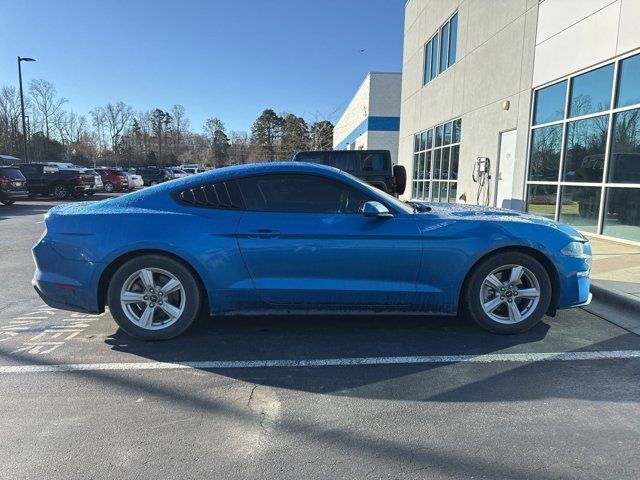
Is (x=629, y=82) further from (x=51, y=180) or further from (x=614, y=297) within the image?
(x=51, y=180)

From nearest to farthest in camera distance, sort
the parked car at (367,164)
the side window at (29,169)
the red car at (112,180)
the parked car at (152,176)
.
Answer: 1. the parked car at (367,164)
2. the side window at (29,169)
3. the red car at (112,180)
4. the parked car at (152,176)

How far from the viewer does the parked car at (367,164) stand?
36.8 ft

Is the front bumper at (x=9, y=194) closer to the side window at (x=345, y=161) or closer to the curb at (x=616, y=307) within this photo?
the side window at (x=345, y=161)

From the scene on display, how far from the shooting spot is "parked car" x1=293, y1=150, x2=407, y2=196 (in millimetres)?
11227

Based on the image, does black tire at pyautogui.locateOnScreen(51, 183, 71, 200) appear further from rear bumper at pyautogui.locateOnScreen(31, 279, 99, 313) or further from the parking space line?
the parking space line

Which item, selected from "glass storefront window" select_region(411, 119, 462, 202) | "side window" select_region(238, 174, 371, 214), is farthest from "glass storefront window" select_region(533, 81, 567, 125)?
"side window" select_region(238, 174, 371, 214)

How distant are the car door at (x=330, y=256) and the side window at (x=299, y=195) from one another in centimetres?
5

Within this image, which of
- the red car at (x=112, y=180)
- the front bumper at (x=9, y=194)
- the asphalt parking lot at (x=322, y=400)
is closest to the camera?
the asphalt parking lot at (x=322, y=400)

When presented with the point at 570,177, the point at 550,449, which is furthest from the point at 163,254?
the point at 570,177

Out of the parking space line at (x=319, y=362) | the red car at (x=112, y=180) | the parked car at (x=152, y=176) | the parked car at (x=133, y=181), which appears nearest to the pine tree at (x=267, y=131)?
the parked car at (x=152, y=176)

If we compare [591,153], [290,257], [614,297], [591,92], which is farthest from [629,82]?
[290,257]

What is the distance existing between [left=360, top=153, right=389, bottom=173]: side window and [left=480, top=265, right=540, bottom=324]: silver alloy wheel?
24.3ft

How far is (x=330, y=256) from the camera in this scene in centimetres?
396

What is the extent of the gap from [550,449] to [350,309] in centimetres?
192
